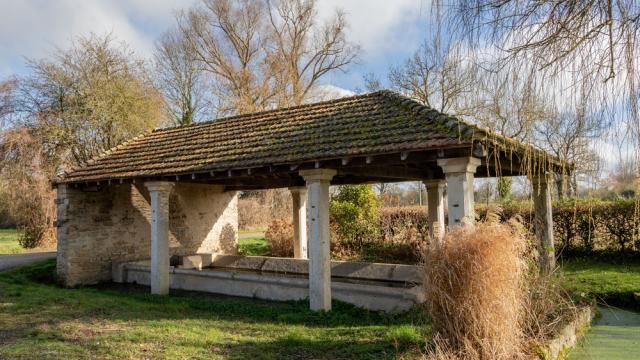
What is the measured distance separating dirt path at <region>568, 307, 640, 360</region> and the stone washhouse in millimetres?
1582

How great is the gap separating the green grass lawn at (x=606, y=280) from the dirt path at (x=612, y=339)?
2.16 ft

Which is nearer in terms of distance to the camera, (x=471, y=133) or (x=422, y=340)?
(x=422, y=340)

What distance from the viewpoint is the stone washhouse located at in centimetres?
647

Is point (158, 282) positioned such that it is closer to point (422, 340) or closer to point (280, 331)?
point (280, 331)

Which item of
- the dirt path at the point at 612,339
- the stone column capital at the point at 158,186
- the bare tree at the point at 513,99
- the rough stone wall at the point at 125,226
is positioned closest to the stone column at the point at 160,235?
the stone column capital at the point at 158,186

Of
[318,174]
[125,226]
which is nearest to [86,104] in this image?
[125,226]

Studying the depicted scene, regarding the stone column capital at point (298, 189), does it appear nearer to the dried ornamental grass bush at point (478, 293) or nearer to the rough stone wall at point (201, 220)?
the rough stone wall at point (201, 220)

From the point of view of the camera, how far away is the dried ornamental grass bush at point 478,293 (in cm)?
436

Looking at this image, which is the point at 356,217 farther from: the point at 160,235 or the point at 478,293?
the point at 478,293

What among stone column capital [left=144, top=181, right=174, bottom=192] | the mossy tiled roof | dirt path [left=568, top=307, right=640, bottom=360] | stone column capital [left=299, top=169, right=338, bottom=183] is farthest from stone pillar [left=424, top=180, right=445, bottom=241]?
stone column capital [left=144, top=181, right=174, bottom=192]

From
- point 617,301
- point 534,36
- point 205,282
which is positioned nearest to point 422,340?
point 534,36

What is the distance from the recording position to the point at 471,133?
5.75 m

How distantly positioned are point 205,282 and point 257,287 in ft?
4.72

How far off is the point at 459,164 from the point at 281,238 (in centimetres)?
958
